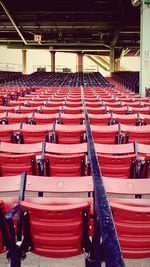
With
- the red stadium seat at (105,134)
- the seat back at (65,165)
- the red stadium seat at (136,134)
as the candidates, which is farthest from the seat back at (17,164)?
the red stadium seat at (136,134)

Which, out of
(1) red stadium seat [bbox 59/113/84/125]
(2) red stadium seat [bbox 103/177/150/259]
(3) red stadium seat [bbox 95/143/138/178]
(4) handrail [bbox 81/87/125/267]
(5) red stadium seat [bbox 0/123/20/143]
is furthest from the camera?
(1) red stadium seat [bbox 59/113/84/125]

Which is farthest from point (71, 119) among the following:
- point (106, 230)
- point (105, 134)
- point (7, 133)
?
point (106, 230)

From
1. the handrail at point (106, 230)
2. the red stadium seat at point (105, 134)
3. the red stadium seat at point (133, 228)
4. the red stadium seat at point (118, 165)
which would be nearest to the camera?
the handrail at point (106, 230)

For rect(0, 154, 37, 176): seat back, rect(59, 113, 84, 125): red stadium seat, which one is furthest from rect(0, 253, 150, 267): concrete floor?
rect(59, 113, 84, 125): red stadium seat

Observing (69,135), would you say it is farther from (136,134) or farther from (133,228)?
(133,228)

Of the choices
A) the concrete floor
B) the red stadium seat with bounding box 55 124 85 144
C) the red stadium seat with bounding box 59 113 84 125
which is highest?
the red stadium seat with bounding box 59 113 84 125

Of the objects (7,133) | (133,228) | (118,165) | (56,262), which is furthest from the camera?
(7,133)

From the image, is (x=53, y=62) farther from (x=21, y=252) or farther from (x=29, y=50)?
(x=21, y=252)

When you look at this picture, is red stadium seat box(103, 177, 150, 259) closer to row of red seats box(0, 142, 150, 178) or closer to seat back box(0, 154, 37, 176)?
row of red seats box(0, 142, 150, 178)

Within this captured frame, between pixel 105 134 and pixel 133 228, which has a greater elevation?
pixel 105 134

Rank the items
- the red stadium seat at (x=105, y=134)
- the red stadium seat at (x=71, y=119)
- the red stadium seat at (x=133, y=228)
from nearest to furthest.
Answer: the red stadium seat at (x=133, y=228) → the red stadium seat at (x=105, y=134) → the red stadium seat at (x=71, y=119)

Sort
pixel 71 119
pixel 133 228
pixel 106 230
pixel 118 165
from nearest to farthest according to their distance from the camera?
pixel 106 230 → pixel 133 228 → pixel 118 165 → pixel 71 119

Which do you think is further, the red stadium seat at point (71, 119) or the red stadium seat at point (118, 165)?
the red stadium seat at point (71, 119)

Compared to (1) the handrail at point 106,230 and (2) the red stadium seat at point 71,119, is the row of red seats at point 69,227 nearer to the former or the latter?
(1) the handrail at point 106,230
